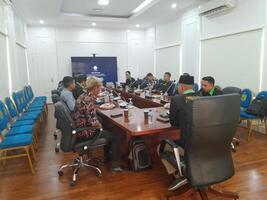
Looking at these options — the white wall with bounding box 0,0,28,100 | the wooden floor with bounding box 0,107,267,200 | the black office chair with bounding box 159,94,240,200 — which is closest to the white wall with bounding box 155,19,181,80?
the wooden floor with bounding box 0,107,267,200

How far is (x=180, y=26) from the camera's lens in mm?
7301

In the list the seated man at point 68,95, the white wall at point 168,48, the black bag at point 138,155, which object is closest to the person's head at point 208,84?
the black bag at point 138,155

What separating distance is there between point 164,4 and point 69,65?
4703mm

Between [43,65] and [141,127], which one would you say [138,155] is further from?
[43,65]

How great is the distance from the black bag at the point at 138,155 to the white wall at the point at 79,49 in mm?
6755

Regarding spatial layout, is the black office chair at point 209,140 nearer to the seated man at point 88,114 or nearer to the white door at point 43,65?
the seated man at point 88,114

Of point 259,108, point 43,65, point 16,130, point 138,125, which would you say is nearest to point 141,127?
point 138,125

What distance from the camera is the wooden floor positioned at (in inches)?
95.9

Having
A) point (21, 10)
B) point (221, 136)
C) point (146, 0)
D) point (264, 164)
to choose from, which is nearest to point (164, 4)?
point (146, 0)

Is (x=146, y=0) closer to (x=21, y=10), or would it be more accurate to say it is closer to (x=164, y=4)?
(x=164, y=4)

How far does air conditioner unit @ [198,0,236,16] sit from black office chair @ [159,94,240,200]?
4.05 m

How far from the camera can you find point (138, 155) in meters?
2.92

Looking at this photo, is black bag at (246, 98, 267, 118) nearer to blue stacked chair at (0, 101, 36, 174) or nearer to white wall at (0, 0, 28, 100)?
blue stacked chair at (0, 101, 36, 174)

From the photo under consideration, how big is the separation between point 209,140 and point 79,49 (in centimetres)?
809
